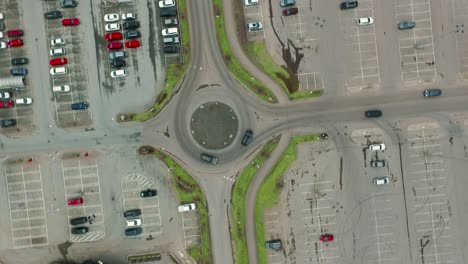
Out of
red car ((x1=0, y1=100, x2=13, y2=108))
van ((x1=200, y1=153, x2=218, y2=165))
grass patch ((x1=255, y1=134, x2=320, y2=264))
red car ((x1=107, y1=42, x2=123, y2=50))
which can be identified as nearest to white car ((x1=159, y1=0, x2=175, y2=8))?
red car ((x1=107, y1=42, x2=123, y2=50))

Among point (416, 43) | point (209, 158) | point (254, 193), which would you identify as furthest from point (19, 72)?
point (416, 43)

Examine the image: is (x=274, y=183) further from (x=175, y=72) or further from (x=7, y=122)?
(x=7, y=122)

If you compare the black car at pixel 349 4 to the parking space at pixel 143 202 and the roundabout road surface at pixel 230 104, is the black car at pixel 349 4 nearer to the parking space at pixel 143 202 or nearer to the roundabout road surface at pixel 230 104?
the roundabout road surface at pixel 230 104

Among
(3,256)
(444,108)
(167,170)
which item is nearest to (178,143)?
(167,170)

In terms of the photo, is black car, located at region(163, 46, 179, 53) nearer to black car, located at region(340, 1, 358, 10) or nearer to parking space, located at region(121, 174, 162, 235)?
parking space, located at region(121, 174, 162, 235)

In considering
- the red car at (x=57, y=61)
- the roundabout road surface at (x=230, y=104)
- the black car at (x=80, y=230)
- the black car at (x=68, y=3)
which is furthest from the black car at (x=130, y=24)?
the black car at (x=80, y=230)

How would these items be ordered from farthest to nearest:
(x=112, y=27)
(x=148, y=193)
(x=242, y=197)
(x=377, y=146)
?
(x=242, y=197) < (x=377, y=146) < (x=148, y=193) < (x=112, y=27)
